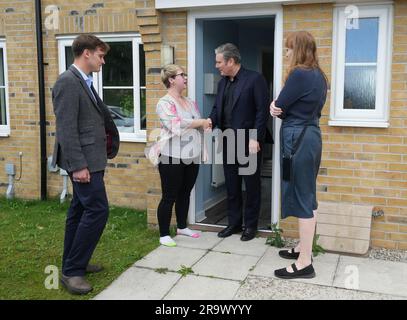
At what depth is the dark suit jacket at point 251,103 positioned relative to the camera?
15.2ft

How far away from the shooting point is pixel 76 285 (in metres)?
3.62

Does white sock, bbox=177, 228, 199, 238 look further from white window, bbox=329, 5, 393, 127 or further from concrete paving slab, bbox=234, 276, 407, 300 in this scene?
white window, bbox=329, 5, 393, 127

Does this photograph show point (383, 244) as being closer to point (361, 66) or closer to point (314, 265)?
point (314, 265)

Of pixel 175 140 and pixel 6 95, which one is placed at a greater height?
pixel 6 95

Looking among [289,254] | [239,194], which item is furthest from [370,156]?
[239,194]

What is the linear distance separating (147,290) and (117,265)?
23.0 inches

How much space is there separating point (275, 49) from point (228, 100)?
26.2 inches

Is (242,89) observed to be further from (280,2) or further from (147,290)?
(147,290)

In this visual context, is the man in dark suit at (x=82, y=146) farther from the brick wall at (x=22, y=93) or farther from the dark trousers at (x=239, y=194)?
the brick wall at (x=22, y=93)

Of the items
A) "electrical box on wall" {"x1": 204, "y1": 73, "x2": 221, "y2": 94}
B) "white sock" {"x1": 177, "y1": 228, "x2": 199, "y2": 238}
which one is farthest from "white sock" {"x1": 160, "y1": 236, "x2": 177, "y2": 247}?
"electrical box on wall" {"x1": 204, "y1": 73, "x2": 221, "y2": 94}

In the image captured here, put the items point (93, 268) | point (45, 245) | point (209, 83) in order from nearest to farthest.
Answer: point (93, 268)
point (45, 245)
point (209, 83)

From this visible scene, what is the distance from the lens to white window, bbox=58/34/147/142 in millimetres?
6105

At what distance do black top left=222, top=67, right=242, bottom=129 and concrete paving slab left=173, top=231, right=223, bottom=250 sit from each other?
113 cm

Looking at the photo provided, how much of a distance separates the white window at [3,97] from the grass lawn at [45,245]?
41.5 inches
